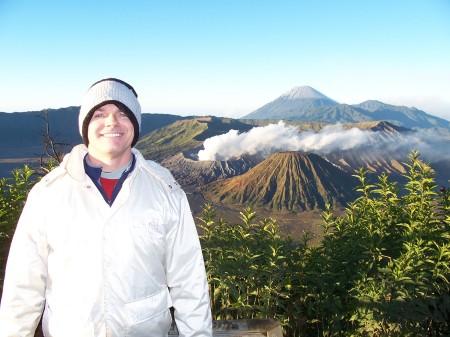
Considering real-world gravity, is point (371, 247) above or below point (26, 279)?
below

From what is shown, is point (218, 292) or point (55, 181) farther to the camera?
point (218, 292)

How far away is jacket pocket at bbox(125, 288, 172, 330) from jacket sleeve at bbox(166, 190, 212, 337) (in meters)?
0.07

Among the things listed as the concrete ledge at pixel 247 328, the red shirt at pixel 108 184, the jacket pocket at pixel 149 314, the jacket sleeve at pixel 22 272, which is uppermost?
the red shirt at pixel 108 184

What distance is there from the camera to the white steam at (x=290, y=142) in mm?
128625

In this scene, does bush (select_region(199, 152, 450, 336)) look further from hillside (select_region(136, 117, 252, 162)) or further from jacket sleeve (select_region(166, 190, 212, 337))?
hillside (select_region(136, 117, 252, 162))

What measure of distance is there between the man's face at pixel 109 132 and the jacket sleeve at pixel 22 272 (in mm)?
469

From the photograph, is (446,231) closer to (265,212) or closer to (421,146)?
(265,212)

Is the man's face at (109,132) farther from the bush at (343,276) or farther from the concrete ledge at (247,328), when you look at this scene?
the bush at (343,276)

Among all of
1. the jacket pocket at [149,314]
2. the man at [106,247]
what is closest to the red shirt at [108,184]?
the man at [106,247]

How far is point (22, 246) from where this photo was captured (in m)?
2.02

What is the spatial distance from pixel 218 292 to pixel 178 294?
1672 millimetres

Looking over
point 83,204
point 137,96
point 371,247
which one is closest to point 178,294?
point 83,204

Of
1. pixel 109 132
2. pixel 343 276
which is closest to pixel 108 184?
pixel 109 132

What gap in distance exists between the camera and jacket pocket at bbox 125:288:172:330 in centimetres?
212
